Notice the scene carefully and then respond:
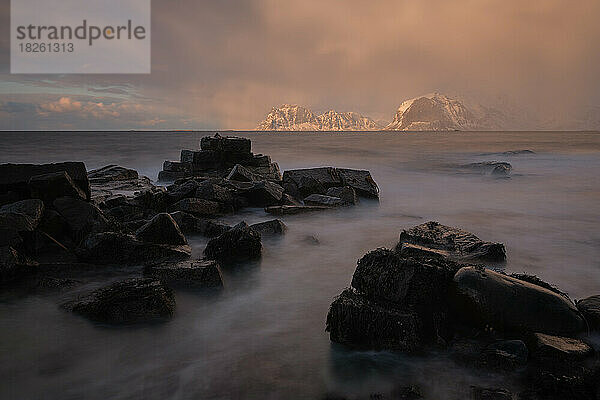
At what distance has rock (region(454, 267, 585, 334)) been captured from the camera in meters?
3.69

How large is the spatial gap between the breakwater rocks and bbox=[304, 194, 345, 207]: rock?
3cm

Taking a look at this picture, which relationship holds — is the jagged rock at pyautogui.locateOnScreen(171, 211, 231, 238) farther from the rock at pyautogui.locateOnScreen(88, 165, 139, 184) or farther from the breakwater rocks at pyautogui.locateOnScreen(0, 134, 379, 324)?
the rock at pyautogui.locateOnScreen(88, 165, 139, 184)

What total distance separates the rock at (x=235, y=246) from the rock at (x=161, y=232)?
0.57 metres

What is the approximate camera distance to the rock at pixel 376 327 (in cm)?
368

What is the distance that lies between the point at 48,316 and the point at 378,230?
6.04 m

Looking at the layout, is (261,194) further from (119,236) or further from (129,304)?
(129,304)

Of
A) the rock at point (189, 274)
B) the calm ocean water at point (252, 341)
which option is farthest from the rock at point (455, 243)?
the rock at point (189, 274)

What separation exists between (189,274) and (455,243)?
153 inches

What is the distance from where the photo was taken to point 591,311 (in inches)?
157

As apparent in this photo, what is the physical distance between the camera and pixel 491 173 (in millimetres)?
20125

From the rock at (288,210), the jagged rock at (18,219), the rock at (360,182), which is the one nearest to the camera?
the jagged rock at (18,219)

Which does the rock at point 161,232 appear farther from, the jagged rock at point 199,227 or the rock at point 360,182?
the rock at point 360,182

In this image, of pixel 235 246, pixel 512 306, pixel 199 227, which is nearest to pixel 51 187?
pixel 199 227

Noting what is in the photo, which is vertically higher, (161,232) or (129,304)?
(161,232)
